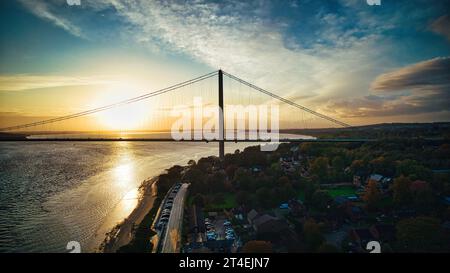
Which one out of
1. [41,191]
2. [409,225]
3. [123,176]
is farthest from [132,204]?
[409,225]

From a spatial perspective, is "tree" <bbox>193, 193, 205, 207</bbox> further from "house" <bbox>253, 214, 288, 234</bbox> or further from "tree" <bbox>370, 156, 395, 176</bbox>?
"tree" <bbox>370, 156, 395, 176</bbox>

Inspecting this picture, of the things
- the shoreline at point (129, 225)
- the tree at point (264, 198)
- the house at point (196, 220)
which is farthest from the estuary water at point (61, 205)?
the tree at point (264, 198)

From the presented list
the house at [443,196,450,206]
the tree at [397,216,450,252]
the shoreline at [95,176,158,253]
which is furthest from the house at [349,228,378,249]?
the shoreline at [95,176,158,253]

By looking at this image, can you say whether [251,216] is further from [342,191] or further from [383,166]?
[383,166]

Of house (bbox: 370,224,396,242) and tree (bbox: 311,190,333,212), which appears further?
tree (bbox: 311,190,333,212)

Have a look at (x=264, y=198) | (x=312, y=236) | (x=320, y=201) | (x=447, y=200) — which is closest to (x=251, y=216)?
(x=264, y=198)

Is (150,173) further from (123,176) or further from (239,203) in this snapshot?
(239,203)
